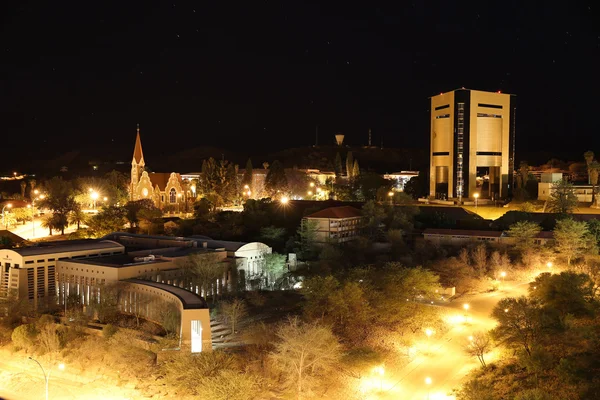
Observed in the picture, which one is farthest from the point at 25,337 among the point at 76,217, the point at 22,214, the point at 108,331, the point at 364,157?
the point at 364,157

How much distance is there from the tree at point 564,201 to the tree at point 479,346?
19980 mm

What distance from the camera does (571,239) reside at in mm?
29734

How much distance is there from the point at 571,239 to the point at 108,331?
23.7 m

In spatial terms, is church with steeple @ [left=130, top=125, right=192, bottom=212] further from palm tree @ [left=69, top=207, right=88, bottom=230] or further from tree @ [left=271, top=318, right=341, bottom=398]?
tree @ [left=271, top=318, right=341, bottom=398]

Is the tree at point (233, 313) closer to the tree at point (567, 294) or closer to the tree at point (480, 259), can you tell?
the tree at point (567, 294)

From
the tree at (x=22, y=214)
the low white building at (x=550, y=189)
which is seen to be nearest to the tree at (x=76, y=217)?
the tree at (x=22, y=214)

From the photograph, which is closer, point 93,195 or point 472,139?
point 472,139

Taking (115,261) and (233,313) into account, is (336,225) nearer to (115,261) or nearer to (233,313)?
(115,261)

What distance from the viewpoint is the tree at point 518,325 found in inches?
762

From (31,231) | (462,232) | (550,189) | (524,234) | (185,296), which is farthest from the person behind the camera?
(31,231)

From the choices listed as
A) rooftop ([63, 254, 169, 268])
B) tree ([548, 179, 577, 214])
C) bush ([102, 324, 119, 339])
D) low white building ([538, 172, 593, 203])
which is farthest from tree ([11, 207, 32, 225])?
low white building ([538, 172, 593, 203])

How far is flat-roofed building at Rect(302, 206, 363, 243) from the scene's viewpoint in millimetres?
35125

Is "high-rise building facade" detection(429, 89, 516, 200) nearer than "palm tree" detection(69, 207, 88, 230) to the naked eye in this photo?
No

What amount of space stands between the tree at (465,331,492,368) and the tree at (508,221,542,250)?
11.7 m
